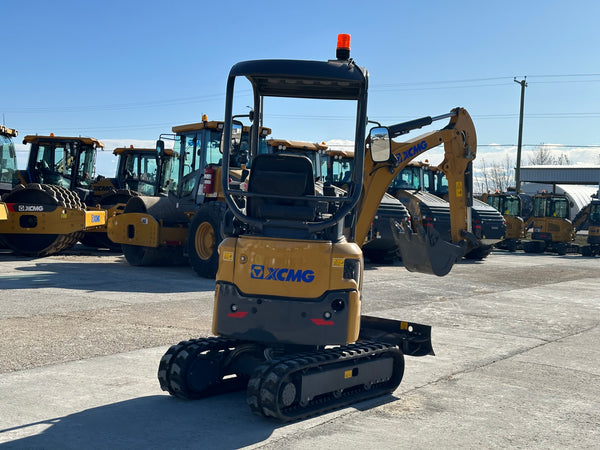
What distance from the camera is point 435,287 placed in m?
15.5

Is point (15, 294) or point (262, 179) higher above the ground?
point (262, 179)

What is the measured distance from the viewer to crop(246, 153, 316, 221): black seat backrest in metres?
6.23

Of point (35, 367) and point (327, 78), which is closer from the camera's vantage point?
point (327, 78)

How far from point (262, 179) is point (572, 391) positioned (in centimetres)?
359

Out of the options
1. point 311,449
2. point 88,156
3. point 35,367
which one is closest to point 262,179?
point 311,449

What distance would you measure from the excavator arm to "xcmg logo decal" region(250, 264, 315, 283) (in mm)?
2414

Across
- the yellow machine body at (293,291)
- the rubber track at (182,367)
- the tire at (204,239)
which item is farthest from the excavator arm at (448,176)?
the tire at (204,239)

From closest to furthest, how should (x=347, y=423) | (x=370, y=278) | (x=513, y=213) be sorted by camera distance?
1. (x=347, y=423)
2. (x=370, y=278)
3. (x=513, y=213)

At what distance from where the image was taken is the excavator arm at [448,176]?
849cm

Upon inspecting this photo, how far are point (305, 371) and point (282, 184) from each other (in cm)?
154

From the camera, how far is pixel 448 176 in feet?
31.8

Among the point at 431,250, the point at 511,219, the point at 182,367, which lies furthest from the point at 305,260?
the point at 511,219

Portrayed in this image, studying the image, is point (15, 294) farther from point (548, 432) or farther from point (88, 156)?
point (88, 156)

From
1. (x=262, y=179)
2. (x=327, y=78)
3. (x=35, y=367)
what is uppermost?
(x=327, y=78)
